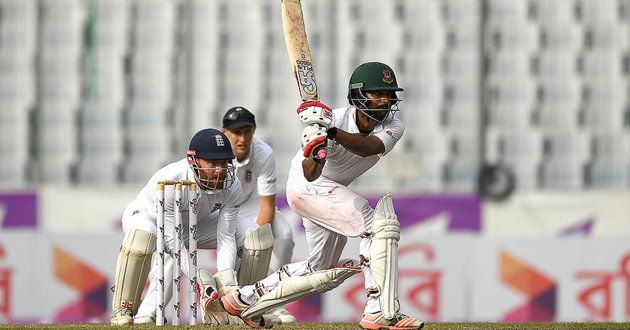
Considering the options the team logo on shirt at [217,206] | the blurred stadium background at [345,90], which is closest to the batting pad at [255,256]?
the team logo on shirt at [217,206]

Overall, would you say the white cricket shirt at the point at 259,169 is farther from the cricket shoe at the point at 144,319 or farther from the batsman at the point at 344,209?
the batsman at the point at 344,209

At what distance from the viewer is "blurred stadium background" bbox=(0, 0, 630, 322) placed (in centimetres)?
1373

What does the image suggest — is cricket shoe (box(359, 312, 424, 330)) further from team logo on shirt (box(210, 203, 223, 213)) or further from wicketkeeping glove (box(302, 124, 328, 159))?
team logo on shirt (box(210, 203, 223, 213))

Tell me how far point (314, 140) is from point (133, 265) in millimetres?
1574

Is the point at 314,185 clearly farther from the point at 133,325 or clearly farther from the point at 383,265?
the point at 133,325

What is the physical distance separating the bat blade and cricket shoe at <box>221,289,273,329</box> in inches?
43.1

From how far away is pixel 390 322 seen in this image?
664cm

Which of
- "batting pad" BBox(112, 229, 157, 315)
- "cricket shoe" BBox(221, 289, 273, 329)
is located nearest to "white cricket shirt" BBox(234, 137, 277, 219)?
"batting pad" BBox(112, 229, 157, 315)

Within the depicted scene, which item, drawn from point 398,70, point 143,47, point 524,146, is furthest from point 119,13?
point 524,146

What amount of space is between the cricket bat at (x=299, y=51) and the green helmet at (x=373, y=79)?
0.72 feet

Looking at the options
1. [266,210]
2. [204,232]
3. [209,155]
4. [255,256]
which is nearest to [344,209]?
[209,155]

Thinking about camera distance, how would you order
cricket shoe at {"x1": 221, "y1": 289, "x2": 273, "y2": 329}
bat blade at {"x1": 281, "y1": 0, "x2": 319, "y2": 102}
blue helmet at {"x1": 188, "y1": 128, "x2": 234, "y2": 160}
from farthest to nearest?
blue helmet at {"x1": 188, "y1": 128, "x2": 234, "y2": 160} → cricket shoe at {"x1": 221, "y1": 289, "x2": 273, "y2": 329} → bat blade at {"x1": 281, "y1": 0, "x2": 319, "y2": 102}

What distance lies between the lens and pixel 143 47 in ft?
46.9

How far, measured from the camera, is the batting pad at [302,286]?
6.78 m
